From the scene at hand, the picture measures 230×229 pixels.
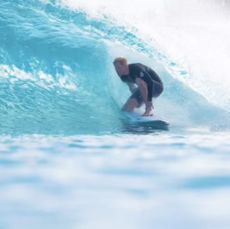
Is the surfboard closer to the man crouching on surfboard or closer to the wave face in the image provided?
the wave face

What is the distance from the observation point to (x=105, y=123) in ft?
20.6

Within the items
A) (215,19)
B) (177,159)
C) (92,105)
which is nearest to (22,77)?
(92,105)

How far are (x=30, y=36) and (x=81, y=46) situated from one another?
2.99 ft

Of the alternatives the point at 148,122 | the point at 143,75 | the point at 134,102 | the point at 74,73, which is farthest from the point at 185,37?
the point at 148,122

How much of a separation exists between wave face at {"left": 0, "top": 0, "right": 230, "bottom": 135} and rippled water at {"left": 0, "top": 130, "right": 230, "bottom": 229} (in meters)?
1.24

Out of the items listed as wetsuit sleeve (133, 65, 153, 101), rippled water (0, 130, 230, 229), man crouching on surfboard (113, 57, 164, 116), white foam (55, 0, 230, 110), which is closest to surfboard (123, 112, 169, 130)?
man crouching on surfboard (113, 57, 164, 116)

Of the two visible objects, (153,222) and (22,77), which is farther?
(22,77)

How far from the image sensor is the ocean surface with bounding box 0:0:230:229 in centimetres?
272

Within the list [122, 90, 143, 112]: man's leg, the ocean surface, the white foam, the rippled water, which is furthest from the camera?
the white foam

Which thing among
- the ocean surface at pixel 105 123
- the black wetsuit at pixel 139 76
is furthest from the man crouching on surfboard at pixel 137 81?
the ocean surface at pixel 105 123

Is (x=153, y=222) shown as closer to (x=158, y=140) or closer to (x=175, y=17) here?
(x=158, y=140)

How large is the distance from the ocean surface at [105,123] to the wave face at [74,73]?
0.02m

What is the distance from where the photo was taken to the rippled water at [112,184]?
2.57 m

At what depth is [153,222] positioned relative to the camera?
253cm
